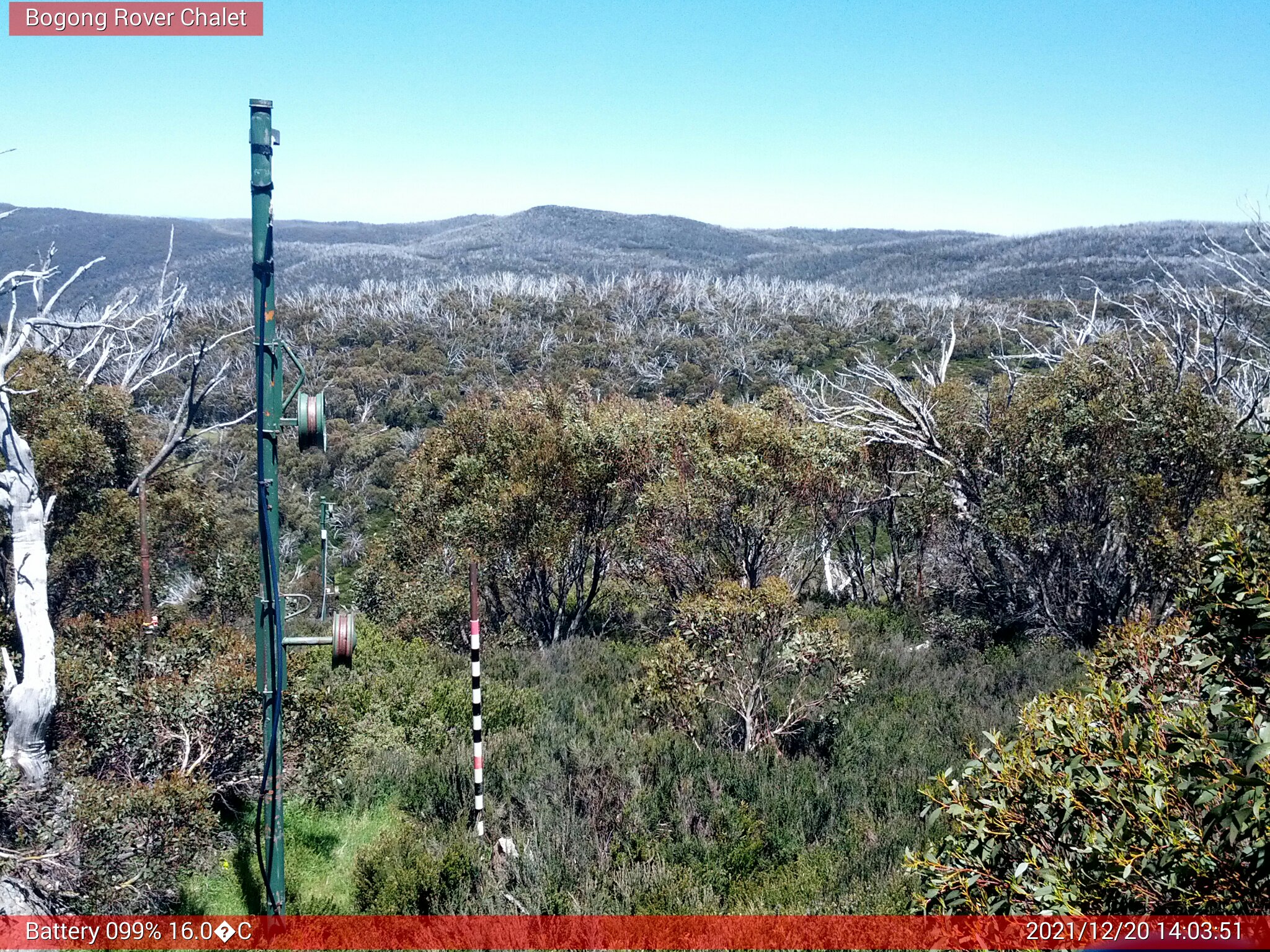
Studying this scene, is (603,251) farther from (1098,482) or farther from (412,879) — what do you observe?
(412,879)

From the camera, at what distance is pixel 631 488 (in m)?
14.8

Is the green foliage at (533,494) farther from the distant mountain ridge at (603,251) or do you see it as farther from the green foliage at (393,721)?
the distant mountain ridge at (603,251)

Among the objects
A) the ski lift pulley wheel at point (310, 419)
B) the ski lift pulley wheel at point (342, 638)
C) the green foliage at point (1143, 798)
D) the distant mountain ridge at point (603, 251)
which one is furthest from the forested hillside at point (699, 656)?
the distant mountain ridge at point (603, 251)

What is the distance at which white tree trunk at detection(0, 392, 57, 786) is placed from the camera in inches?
274

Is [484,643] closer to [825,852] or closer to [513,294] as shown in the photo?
[825,852]

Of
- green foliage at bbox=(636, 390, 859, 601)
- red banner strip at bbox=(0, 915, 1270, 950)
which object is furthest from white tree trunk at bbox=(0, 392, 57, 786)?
green foliage at bbox=(636, 390, 859, 601)

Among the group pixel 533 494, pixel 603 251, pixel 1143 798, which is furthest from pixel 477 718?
pixel 603 251

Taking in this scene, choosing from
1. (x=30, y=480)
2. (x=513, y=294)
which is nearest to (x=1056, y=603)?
(x=30, y=480)

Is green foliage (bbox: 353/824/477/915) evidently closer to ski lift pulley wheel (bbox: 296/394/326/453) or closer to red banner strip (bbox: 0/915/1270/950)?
red banner strip (bbox: 0/915/1270/950)

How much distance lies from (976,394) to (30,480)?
12737mm

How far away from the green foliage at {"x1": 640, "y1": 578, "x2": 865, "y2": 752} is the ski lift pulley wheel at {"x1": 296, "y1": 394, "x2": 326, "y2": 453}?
513 cm

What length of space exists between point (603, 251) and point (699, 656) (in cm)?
12982

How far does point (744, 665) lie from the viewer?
372 inches

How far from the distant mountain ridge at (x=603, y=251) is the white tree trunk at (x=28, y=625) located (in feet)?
228
